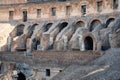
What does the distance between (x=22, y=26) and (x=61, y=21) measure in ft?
25.7

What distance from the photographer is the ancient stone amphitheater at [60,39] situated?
3064cm

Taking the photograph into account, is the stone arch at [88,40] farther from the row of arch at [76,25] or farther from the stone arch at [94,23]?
the stone arch at [94,23]

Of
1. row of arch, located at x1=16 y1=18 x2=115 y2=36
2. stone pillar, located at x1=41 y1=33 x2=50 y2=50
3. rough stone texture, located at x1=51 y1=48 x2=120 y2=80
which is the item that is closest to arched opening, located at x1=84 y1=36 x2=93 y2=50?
row of arch, located at x1=16 y1=18 x2=115 y2=36

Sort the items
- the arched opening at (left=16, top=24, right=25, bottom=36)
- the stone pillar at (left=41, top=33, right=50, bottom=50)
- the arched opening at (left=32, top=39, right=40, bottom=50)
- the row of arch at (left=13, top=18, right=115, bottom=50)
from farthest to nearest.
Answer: the arched opening at (left=16, top=24, right=25, bottom=36), the arched opening at (left=32, top=39, right=40, bottom=50), the stone pillar at (left=41, top=33, right=50, bottom=50), the row of arch at (left=13, top=18, right=115, bottom=50)

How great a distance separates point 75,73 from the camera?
2919cm

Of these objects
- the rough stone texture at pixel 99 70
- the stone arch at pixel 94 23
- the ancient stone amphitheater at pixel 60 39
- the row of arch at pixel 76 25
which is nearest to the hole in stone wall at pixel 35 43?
the ancient stone amphitheater at pixel 60 39

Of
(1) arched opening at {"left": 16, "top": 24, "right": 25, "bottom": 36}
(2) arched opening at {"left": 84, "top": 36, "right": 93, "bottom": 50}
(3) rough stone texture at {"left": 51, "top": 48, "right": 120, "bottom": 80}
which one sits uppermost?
(1) arched opening at {"left": 16, "top": 24, "right": 25, "bottom": 36}

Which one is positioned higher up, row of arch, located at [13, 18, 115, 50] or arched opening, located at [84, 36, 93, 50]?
row of arch, located at [13, 18, 115, 50]

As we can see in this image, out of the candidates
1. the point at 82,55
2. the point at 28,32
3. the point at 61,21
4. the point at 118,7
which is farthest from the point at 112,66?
the point at 28,32

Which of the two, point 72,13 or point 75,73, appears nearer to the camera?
point 75,73

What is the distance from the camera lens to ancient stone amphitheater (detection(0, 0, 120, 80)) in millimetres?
30641

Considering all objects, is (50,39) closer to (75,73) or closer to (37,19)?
(37,19)

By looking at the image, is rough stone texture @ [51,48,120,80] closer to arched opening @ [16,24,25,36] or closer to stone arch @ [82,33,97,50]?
stone arch @ [82,33,97,50]

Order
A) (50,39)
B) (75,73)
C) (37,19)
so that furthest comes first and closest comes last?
(37,19), (50,39), (75,73)
